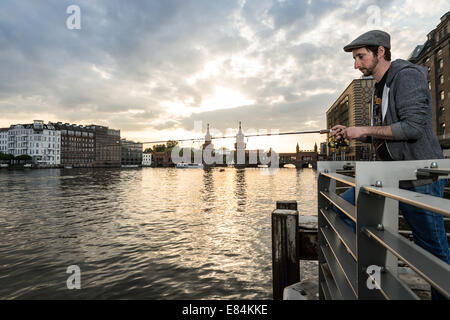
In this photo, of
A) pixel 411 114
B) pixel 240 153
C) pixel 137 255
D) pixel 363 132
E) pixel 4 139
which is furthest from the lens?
pixel 240 153

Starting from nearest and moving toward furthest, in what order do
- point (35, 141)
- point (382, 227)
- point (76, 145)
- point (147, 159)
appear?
point (382, 227)
point (35, 141)
point (76, 145)
point (147, 159)

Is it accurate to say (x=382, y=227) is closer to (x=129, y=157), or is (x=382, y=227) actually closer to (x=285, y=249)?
(x=285, y=249)

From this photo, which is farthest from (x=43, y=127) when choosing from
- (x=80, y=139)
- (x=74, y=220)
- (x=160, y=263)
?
(x=160, y=263)

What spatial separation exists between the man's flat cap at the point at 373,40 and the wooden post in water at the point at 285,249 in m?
2.48

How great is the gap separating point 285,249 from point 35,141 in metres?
146

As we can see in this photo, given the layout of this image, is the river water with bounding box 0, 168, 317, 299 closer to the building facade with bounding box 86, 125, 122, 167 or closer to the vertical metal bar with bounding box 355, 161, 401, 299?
the vertical metal bar with bounding box 355, 161, 401, 299

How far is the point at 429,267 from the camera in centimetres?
115

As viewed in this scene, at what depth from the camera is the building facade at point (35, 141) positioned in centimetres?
12188

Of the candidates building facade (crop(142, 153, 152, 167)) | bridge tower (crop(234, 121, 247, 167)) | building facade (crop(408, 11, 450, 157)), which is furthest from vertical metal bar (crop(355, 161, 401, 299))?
building facade (crop(142, 153, 152, 167))

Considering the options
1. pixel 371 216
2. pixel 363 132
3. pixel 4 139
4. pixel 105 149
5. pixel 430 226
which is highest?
pixel 4 139

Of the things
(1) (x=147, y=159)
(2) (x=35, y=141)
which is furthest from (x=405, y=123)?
(1) (x=147, y=159)

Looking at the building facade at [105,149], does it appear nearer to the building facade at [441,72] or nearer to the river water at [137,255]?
the building facade at [441,72]

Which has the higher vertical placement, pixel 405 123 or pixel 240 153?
pixel 240 153

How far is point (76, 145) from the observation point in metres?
138
